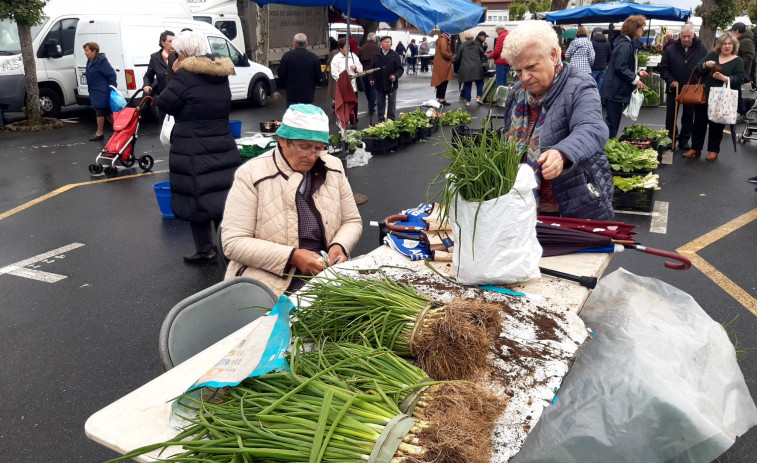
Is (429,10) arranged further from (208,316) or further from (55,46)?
(55,46)

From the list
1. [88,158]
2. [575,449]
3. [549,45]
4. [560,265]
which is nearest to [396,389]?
[575,449]

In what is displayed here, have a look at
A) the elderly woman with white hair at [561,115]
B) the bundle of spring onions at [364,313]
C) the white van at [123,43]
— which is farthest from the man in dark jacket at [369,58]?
the bundle of spring onions at [364,313]

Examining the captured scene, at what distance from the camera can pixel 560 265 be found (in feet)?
8.29

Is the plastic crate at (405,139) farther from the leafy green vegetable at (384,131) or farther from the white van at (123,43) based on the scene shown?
the white van at (123,43)

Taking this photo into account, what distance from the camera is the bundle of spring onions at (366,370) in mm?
1528

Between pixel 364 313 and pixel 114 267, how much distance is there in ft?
14.4

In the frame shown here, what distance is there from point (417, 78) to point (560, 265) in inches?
966

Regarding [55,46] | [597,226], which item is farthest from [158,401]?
[55,46]

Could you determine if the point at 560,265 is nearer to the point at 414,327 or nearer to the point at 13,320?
the point at 414,327

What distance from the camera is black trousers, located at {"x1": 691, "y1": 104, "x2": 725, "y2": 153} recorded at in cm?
916

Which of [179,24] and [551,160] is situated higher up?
[179,24]

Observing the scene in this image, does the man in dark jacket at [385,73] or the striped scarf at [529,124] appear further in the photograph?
the man in dark jacket at [385,73]

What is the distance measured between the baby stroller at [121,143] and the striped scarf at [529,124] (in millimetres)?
6107

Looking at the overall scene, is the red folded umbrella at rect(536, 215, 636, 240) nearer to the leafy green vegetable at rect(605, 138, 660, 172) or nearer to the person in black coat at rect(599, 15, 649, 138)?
the leafy green vegetable at rect(605, 138, 660, 172)
